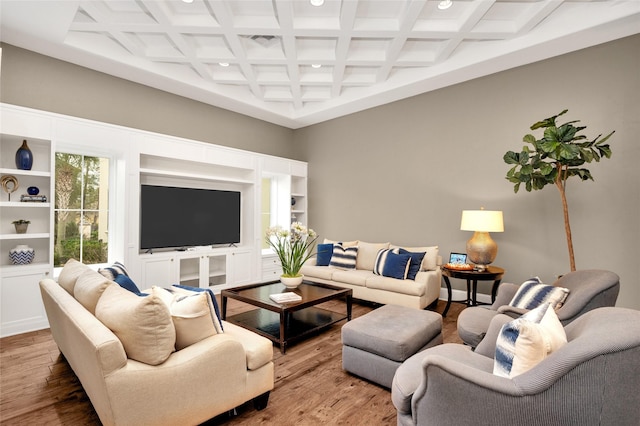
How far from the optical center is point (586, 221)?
3.66 m

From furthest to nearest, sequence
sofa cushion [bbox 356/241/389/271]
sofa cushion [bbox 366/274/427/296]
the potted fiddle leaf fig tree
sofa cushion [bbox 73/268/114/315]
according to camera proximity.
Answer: sofa cushion [bbox 356/241/389/271] → sofa cushion [bbox 366/274/427/296] → the potted fiddle leaf fig tree → sofa cushion [bbox 73/268/114/315]

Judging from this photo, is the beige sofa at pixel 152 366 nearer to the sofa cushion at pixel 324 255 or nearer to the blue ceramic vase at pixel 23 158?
the blue ceramic vase at pixel 23 158

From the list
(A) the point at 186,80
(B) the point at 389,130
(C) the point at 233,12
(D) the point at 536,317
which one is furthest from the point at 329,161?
(D) the point at 536,317

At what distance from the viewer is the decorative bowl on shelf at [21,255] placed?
3.42 meters

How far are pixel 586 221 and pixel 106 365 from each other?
15.1 feet

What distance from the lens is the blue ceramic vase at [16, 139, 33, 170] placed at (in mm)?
3441

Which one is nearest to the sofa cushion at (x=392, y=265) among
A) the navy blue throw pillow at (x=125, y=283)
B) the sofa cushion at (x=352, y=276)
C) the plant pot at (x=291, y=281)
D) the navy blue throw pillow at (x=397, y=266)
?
the navy blue throw pillow at (x=397, y=266)

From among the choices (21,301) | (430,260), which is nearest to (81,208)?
(21,301)

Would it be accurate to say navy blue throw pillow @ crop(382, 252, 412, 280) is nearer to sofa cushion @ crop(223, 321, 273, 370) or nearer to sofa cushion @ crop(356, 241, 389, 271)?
sofa cushion @ crop(356, 241, 389, 271)

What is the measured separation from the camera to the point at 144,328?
154 cm

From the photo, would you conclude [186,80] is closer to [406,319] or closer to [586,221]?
[406,319]

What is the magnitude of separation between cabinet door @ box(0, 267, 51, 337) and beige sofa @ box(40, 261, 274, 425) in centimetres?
196

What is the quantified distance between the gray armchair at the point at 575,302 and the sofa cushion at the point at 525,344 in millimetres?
863

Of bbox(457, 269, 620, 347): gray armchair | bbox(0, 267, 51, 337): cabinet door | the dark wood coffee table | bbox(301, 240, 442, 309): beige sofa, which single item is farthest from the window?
bbox(457, 269, 620, 347): gray armchair
